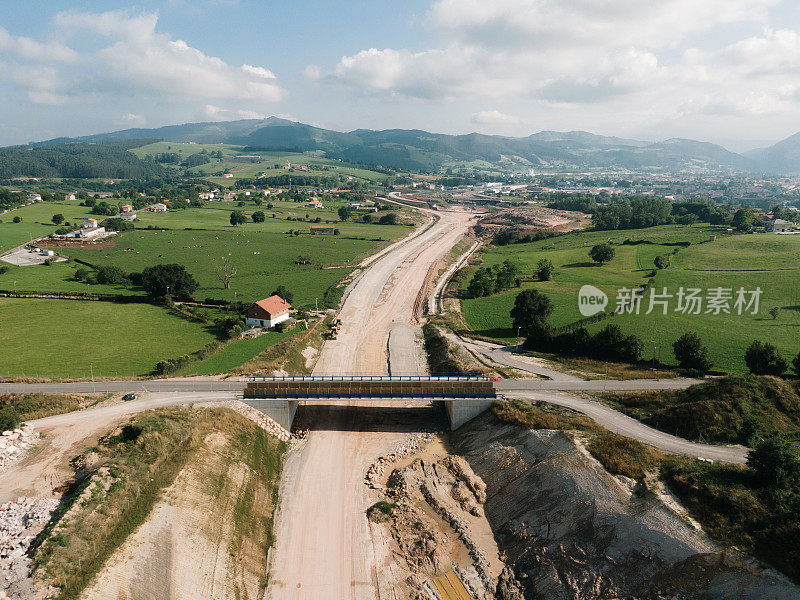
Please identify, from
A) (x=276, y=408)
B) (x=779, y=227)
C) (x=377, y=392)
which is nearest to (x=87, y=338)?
(x=276, y=408)

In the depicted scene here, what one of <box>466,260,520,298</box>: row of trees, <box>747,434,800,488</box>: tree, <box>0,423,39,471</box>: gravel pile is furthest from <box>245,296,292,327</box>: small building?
<box>747,434,800,488</box>: tree

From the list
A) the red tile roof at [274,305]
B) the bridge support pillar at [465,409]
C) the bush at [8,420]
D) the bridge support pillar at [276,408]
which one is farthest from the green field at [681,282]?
the bush at [8,420]

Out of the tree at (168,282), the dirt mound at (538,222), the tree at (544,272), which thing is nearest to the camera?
the tree at (168,282)

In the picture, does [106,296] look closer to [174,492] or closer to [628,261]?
[174,492]

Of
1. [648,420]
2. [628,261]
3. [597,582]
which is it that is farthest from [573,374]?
[628,261]

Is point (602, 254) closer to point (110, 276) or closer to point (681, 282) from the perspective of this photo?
point (681, 282)

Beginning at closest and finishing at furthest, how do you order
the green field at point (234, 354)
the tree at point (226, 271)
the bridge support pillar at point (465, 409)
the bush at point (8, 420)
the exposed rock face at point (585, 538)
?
the exposed rock face at point (585, 538) → the bush at point (8, 420) → the bridge support pillar at point (465, 409) → the green field at point (234, 354) → the tree at point (226, 271)

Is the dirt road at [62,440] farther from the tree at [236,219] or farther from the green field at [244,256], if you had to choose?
the tree at [236,219]

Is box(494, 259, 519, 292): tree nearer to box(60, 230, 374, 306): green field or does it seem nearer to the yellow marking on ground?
box(60, 230, 374, 306): green field
